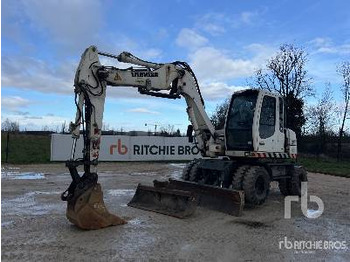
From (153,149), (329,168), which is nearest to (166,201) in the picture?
(153,149)

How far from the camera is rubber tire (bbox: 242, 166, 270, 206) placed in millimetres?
10208

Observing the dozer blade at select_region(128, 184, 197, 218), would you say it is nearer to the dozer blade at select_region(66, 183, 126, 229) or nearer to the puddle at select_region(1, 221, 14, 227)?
the dozer blade at select_region(66, 183, 126, 229)

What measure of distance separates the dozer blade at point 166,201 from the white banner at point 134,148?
41.6 ft

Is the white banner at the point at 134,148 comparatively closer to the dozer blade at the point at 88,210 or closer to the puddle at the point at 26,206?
the puddle at the point at 26,206

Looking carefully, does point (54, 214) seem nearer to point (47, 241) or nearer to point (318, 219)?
point (47, 241)

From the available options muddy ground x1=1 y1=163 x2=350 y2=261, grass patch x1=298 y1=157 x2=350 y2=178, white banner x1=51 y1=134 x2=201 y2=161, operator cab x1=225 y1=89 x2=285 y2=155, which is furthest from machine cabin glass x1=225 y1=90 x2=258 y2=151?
white banner x1=51 y1=134 x2=201 y2=161

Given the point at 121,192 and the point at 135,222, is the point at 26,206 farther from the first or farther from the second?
the point at 121,192

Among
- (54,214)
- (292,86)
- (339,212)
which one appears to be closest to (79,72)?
(54,214)

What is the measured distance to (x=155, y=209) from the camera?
388 inches

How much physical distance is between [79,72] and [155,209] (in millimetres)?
3489

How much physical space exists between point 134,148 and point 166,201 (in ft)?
50.4

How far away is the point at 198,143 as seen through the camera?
38.2 feet

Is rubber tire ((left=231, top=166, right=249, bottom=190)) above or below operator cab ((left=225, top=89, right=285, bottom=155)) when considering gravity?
below

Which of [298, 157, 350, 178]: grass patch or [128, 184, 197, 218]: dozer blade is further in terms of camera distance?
[298, 157, 350, 178]: grass patch
